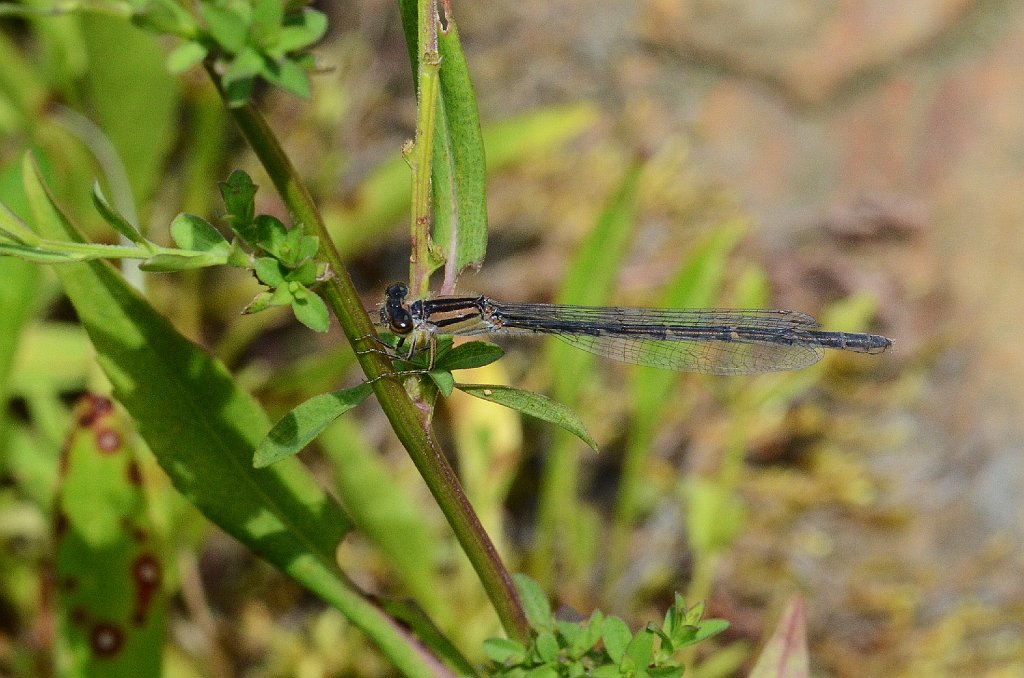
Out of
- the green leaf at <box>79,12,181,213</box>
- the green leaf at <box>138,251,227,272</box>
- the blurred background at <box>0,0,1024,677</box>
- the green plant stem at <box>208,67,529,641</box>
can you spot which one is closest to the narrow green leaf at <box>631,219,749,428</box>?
the blurred background at <box>0,0,1024,677</box>

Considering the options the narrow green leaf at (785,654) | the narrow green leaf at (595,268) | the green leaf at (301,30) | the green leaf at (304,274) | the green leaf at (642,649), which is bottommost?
the green leaf at (642,649)

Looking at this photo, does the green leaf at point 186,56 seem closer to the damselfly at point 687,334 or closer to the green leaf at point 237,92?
the green leaf at point 237,92

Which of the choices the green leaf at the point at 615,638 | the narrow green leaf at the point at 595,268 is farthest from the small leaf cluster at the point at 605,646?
the narrow green leaf at the point at 595,268

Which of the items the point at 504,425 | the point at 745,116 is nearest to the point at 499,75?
the point at 745,116

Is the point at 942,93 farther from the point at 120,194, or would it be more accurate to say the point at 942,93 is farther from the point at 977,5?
the point at 120,194

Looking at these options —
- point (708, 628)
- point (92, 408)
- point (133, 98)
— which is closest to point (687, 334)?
point (708, 628)
